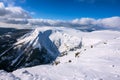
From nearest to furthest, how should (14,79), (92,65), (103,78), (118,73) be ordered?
(14,79) → (103,78) → (118,73) → (92,65)

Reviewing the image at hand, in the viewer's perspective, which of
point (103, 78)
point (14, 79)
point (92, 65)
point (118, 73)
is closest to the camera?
point (14, 79)

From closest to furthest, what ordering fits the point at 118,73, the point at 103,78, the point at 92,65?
the point at 103,78, the point at 118,73, the point at 92,65

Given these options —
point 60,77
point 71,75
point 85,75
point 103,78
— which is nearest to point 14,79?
point 60,77

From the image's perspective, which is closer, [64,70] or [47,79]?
[47,79]

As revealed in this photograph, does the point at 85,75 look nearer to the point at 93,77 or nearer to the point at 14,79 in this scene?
the point at 93,77

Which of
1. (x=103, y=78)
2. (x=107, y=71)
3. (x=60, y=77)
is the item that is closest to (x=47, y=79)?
(x=60, y=77)

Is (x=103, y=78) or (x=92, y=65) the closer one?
(x=103, y=78)

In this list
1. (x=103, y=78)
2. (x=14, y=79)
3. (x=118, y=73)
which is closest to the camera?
(x=14, y=79)

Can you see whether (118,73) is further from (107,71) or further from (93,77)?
(93,77)
